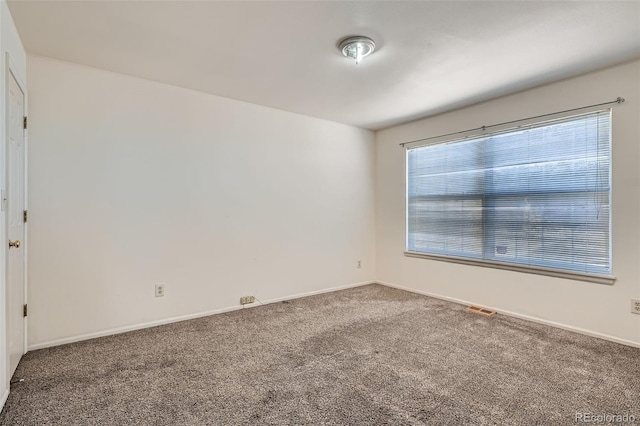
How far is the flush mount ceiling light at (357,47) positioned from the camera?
2367 mm

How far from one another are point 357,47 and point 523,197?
7.65ft

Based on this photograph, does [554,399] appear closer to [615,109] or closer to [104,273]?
[615,109]

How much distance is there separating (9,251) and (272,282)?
2433 mm

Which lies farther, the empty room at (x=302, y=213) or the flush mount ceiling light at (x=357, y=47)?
the flush mount ceiling light at (x=357, y=47)

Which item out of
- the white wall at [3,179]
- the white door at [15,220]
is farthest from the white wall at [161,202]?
the white wall at [3,179]

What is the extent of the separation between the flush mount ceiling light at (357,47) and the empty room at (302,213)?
3 centimetres

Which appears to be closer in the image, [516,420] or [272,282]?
[516,420]

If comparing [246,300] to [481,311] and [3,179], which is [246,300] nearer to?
[3,179]

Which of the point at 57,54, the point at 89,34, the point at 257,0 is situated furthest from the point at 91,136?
the point at 257,0

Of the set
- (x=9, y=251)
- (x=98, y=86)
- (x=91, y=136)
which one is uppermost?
(x=98, y=86)

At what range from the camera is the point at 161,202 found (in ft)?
10.5

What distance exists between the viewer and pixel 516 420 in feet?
5.73

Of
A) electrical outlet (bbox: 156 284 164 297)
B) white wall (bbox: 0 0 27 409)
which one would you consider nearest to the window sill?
electrical outlet (bbox: 156 284 164 297)

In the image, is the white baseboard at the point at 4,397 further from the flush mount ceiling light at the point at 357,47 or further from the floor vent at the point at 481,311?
the floor vent at the point at 481,311
